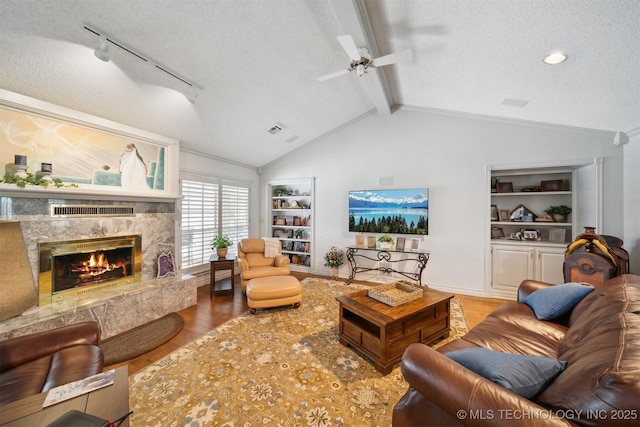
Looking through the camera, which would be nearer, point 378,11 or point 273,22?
point 378,11

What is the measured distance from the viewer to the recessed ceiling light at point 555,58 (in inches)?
81.7

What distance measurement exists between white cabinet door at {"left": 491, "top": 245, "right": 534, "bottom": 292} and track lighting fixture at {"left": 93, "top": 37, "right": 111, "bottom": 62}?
5.35 m

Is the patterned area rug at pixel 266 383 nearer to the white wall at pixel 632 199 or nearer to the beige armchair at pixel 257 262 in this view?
the beige armchair at pixel 257 262

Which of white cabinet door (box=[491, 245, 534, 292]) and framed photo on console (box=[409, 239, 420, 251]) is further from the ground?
framed photo on console (box=[409, 239, 420, 251])

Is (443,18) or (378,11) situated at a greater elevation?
(378,11)

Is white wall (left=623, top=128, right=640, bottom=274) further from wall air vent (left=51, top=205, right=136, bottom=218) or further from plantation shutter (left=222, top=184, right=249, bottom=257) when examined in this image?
wall air vent (left=51, top=205, right=136, bottom=218)

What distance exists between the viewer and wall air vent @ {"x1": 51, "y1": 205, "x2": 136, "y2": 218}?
8.76 ft

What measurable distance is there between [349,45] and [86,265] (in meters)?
3.87

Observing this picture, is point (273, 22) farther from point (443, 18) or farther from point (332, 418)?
point (332, 418)

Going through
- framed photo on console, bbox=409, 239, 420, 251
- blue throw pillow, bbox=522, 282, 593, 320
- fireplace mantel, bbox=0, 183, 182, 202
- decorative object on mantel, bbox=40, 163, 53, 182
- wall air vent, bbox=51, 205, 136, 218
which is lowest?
blue throw pillow, bbox=522, 282, 593, 320

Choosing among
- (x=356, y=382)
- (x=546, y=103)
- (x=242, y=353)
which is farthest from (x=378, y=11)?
(x=242, y=353)

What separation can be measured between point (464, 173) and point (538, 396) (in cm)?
A: 365

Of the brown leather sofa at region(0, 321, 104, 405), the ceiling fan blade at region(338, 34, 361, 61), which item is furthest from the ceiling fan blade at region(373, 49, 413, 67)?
the brown leather sofa at region(0, 321, 104, 405)

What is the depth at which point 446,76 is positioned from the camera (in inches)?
117
